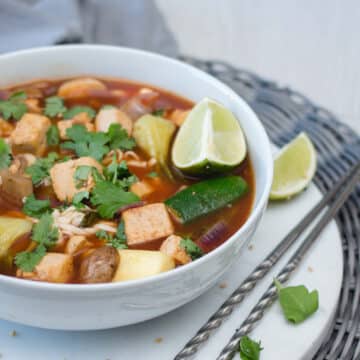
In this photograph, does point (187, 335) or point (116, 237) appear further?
point (116, 237)

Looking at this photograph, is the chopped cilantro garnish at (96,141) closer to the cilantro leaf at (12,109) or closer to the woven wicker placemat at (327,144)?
the cilantro leaf at (12,109)

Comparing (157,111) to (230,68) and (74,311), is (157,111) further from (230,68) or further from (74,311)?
(74,311)

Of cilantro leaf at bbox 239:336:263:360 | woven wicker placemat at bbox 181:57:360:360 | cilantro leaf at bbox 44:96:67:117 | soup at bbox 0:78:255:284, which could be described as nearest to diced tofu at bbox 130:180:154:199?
soup at bbox 0:78:255:284

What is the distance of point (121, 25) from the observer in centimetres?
416

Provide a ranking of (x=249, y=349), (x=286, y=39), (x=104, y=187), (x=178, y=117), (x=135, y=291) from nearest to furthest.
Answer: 1. (x=135, y=291)
2. (x=249, y=349)
3. (x=104, y=187)
4. (x=178, y=117)
5. (x=286, y=39)

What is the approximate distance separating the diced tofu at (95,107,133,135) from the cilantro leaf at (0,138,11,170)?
0.40 m

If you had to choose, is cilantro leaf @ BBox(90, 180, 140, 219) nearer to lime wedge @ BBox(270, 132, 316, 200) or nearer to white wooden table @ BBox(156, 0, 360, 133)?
lime wedge @ BBox(270, 132, 316, 200)

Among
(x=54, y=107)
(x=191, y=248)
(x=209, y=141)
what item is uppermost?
(x=209, y=141)

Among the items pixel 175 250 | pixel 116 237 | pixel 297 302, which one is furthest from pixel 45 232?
Answer: pixel 297 302

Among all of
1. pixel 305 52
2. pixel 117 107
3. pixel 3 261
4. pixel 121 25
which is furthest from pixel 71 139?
pixel 305 52

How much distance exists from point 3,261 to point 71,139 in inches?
28.0

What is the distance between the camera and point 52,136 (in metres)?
2.82

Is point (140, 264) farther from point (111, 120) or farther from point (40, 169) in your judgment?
point (111, 120)

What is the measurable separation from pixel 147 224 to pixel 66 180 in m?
0.37
